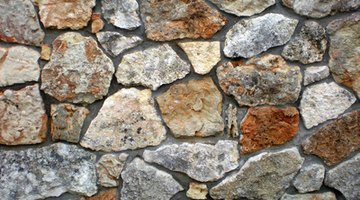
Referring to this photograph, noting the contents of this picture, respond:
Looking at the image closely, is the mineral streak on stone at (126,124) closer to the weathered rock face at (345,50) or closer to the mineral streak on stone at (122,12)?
the mineral streak on stone at (122,12)

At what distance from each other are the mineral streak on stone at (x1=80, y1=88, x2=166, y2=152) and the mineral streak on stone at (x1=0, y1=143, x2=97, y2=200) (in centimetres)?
8

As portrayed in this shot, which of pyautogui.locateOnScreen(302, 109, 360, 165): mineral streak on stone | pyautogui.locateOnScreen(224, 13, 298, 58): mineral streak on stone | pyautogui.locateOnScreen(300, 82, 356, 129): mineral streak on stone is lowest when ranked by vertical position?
pyautogui.locateOnScreen(302, 109, 360, 165): mineral streak on stone

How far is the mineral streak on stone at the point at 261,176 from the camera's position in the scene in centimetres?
191

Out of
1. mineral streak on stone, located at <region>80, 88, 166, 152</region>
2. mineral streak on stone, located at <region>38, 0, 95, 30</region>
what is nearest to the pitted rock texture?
mineral streak on stone, located at <region>80, 88, 166, 152</region>

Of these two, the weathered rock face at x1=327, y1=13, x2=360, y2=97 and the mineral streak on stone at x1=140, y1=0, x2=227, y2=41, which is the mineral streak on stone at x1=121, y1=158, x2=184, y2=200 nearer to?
the mineral streak on stone at x1=140, y1=0, x2=227, y2=41

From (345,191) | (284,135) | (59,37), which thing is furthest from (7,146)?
(345,191)

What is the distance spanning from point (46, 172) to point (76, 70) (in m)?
0.42

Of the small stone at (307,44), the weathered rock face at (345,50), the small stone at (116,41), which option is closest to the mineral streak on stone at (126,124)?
the small stone at (116,41)

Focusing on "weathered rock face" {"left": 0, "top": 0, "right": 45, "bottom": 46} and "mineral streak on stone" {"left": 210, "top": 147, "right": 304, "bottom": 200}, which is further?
"mineral streak on stone" {"left": 210, "top": 147, "right": 304, "bottom": 200}

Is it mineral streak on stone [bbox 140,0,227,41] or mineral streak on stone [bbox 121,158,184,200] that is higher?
mineral streak on stone [bbox 140,0,227,41]

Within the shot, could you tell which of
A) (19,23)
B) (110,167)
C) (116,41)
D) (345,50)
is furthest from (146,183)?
(345,50)

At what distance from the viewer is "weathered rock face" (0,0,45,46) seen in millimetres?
1766

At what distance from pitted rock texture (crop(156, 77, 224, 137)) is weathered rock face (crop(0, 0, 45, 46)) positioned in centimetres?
53

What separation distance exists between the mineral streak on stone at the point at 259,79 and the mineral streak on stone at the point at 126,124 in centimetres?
31
